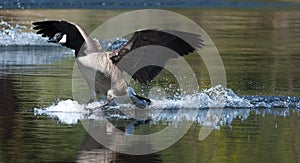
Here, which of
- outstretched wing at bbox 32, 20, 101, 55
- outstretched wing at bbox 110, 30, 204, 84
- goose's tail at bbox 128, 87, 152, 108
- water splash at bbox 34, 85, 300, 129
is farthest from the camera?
goose's tail at bbox 128, 87, 152, 108

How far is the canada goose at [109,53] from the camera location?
11.7 meters

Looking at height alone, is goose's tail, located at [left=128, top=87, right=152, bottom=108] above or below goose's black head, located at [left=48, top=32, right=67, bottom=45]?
below

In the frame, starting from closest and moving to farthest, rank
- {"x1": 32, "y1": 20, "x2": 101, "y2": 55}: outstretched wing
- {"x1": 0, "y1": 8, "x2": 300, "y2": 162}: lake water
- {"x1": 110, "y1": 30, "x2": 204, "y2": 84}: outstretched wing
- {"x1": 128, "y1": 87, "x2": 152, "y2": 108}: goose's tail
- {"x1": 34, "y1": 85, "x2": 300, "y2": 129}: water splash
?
{"x1": 0, "y1": 8, "x2": 300, "y2": 162}: lake water, {"x1": 34, "y1": 85, "x2": 300, "y2": 129}: water splash, {"x1": 110, "y1": 30, "x2": 204, "y2": 84}: outstretched wing, {"x1": 32, "y1": 20, "x2": 101, "y2": 55}: outstretched wing, {"x1": 128, "y1": 87, "x2": 152, "y2": 108}: goose's tail

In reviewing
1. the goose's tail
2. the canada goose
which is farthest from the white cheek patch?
the goose's tail

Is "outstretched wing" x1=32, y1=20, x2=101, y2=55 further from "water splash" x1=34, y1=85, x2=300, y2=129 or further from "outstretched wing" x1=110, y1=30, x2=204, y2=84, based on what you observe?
"water splash" x1=34, y1=85, x2=300, y2=129

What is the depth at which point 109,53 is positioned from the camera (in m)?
12.0

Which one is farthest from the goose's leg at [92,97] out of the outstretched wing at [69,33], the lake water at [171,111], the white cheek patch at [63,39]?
the white cheek patch at [63,39]

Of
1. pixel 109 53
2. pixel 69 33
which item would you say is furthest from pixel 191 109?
pixel 69 33

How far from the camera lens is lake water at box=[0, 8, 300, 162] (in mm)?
9062

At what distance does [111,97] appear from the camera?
39.5 feet

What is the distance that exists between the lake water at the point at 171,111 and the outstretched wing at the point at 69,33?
770mm

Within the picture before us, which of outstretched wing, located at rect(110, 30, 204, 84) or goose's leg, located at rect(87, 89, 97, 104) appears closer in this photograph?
outstretched wing, located at rect(110, 30, 204, 84)

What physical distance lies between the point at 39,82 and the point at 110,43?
6.55 meters

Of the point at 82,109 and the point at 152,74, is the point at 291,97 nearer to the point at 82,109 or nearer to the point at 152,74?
the point at 152,74
